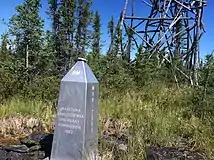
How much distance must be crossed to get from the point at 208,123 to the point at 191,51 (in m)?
8.44

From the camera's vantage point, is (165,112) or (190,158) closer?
(190,158)

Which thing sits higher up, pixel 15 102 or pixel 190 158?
pixel 15 102

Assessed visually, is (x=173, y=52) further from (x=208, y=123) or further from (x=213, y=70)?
(x=208, y=123)

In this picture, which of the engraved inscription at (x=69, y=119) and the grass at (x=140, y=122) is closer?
the engraved inscription at (x=69, y=119)

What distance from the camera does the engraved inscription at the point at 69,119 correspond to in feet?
13.2

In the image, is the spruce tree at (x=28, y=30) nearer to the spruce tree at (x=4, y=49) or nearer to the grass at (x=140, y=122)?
the spruce tree at (x=4, y=49)

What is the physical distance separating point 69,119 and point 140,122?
4.75ft

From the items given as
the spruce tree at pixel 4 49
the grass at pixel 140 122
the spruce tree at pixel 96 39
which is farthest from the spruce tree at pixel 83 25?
the grass at pixel 140 122

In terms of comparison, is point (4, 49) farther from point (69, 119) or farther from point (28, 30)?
point (69, 119)

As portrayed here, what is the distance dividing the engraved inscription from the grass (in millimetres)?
484

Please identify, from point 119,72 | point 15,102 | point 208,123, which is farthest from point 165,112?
point 119,72

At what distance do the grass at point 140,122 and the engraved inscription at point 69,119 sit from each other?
48cm

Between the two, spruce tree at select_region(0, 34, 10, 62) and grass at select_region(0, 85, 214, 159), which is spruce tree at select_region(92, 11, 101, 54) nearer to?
spruce tree at select_region(0, 34, 10, 62)

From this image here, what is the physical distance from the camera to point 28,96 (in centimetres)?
756
